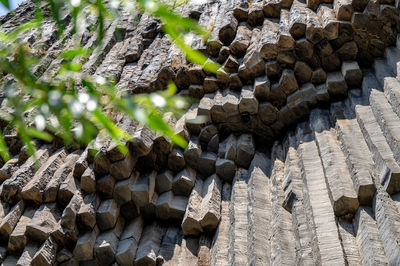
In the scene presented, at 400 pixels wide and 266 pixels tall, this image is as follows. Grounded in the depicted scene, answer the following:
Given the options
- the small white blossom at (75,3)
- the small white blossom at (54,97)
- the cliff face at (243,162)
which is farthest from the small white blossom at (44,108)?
the cliff face at (243,162)

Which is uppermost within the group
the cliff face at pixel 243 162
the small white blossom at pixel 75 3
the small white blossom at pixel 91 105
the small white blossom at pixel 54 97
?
the small white blossom at pixel 75 3

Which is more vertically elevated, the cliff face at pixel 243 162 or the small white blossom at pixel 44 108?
the small white blossom at pixel 44 108

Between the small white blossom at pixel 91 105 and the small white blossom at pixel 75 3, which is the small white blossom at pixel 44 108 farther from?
the small white blossom at pixel 75 3

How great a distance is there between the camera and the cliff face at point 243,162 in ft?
11.6

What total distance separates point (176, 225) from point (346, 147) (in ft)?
4.37

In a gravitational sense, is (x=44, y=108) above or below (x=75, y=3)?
below

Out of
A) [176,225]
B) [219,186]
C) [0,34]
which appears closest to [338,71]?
[219,186]

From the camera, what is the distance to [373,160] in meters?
3.45

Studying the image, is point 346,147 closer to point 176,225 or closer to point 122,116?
point 176,225

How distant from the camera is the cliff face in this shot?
11.6 ft

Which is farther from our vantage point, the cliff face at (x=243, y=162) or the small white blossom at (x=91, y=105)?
the cliff face at (x=243, y=162)

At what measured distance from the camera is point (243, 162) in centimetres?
439

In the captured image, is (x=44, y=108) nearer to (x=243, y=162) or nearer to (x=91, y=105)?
(x=91, y=105)

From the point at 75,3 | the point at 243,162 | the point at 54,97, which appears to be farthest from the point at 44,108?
the point at 243,162
